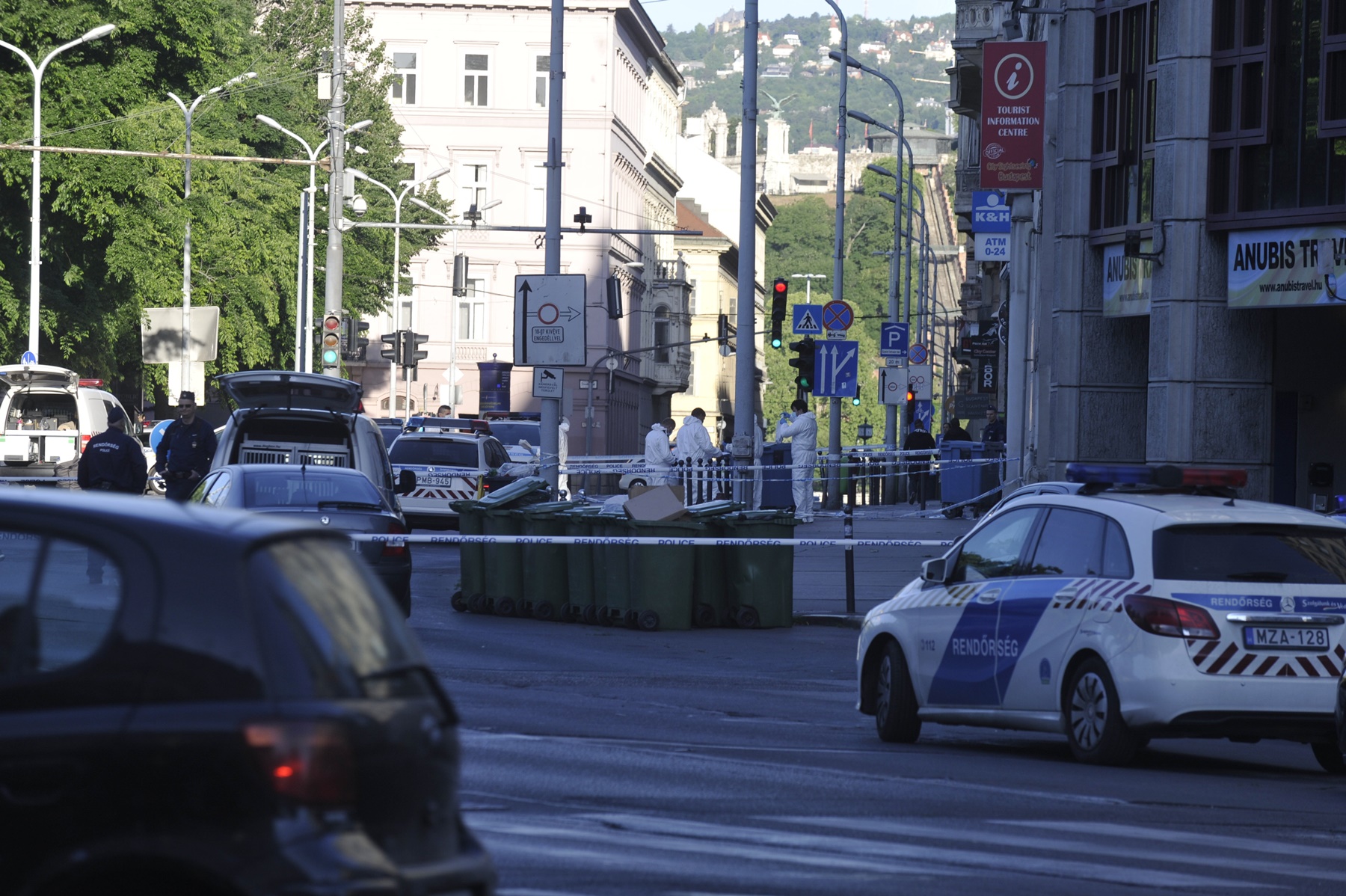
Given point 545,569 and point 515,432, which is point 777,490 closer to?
point 515,432

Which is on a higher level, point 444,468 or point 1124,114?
point 1124,114

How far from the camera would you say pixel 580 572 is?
67.1ft

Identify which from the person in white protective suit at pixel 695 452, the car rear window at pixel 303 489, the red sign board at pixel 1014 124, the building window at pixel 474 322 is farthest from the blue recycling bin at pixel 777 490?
the building window at pixel 474 322

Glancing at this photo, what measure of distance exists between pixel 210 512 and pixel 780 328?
3160cm

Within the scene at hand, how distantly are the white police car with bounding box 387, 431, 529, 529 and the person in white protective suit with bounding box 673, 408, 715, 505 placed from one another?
113 inches

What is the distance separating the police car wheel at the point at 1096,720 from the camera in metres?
11.3

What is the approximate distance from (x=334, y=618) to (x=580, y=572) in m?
15.7

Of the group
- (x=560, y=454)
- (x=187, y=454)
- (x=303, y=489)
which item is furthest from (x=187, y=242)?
(x=303, y=489)

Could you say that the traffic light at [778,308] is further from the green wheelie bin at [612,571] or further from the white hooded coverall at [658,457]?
the green wheelie bin at [612,571]

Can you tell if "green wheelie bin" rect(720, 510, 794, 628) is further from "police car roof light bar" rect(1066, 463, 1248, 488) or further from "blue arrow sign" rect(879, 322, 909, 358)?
"blue arrow sign" rect(879, 322, 909, 358)

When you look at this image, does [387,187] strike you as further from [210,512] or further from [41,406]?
[210,512]

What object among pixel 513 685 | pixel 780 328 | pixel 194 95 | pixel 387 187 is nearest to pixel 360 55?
pixel 387 187

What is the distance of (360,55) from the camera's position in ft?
269

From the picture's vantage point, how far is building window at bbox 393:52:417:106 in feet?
296
